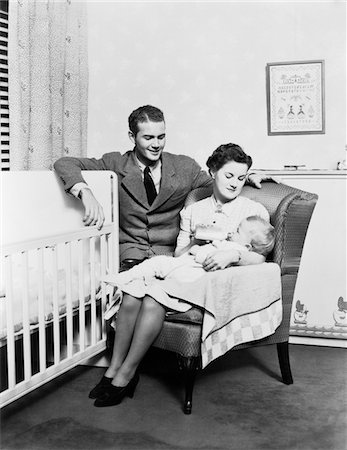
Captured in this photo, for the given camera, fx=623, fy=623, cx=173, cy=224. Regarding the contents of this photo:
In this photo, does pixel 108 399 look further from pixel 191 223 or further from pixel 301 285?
pixel 301 285

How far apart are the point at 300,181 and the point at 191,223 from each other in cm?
69

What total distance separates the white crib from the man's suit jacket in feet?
0.61

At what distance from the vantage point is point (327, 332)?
9.69 feet

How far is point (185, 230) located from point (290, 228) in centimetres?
43

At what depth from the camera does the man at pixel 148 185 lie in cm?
258

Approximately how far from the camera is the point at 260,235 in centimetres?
231

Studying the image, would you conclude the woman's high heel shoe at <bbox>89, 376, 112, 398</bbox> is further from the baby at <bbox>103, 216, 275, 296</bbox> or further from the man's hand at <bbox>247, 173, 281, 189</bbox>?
the man's hand at <bbox>247, 173, 281, 189</bbox>

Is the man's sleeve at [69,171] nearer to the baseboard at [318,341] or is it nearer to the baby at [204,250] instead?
the baby at [204,250]

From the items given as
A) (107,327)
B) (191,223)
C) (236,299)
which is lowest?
(107,327)

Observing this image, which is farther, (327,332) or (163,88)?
(163,88)

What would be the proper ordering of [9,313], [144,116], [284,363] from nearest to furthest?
1. [9,313]
2. [284,363]
3. [144,116]

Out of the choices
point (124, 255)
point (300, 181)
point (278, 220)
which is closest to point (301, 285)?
point (300, 181)

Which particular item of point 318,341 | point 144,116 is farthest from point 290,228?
point 318,341

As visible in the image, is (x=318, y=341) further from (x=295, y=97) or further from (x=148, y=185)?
(x=295, y=97)
